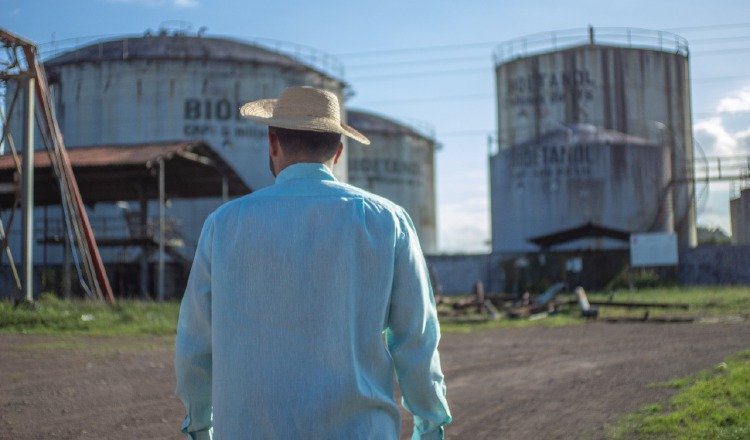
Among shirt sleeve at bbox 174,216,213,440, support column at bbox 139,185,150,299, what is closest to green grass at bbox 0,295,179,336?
support column at bbox 139,185,150,299

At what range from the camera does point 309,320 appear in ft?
8.70

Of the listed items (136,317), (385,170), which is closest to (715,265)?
(385,170)

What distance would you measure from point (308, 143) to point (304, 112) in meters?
0.10

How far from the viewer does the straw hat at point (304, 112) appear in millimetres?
2871

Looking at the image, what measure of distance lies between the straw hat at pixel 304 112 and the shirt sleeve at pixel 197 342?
1.22ft

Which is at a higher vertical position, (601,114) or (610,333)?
(601,114)

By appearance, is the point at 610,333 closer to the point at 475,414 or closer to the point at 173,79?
the point at 475,414

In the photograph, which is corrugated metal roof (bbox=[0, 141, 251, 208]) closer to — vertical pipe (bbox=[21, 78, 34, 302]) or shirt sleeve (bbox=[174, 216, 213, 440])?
vertical pipe (bbox=[21, 78, 34, 302])

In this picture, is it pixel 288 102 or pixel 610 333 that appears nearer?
pixel 288 102

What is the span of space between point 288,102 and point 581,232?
3431 cm

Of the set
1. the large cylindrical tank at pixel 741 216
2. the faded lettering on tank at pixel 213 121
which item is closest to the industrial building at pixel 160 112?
the faded lettering on tank at pixel 213 121

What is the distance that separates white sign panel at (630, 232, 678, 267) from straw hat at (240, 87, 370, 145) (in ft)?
97.3

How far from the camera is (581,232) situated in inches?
1427

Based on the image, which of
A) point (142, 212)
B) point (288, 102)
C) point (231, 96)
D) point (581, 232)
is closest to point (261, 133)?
point (231, 96)
